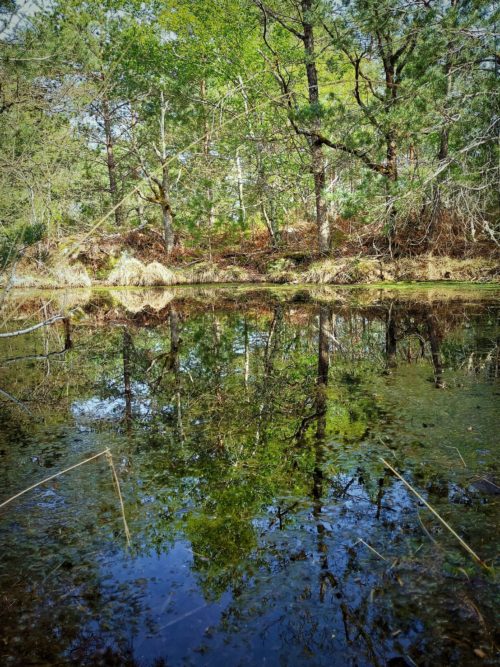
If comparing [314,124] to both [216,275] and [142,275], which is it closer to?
[216,275]

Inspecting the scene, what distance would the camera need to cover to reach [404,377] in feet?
11.9

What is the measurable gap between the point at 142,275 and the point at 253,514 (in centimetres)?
1275

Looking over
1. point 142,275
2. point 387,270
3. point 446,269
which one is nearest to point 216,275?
point 142,275

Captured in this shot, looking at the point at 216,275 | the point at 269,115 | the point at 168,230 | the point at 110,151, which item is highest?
the point at 110,151

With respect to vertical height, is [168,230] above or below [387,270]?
above

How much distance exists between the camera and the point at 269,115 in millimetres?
14359

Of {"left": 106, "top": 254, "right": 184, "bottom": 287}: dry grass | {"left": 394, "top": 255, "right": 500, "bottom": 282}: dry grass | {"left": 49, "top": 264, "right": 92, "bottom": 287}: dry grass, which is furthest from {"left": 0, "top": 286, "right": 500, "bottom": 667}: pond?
{"left": 49, "top": 264, "right": 92, "bottom": 287}: dry grass

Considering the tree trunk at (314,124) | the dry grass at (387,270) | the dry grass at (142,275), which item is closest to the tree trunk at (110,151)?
the dry grass at (142,275)

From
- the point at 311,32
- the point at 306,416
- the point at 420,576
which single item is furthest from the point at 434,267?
the point at 420,576

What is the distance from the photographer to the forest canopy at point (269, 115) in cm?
657

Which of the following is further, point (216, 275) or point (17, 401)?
point (216, 275)

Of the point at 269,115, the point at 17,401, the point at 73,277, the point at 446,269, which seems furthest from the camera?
the point at 269,115

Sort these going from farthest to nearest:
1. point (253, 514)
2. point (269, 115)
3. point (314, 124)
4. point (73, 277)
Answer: point (269, 115), point (73, 277), point (314, 124), point (253, 514)

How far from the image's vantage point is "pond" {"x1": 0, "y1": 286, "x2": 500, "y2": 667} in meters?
1.21
